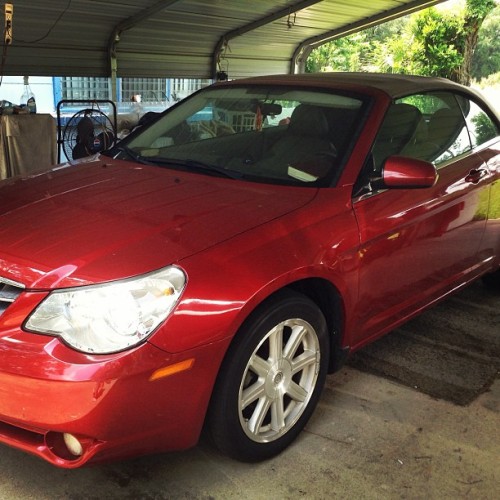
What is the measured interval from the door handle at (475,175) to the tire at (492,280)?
3.71 feet

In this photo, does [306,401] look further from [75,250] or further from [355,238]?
[75,250]

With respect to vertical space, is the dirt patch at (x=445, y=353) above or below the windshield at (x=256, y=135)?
below

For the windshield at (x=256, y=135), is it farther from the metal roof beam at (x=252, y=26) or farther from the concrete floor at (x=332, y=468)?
the metal roof beam at (x=252, y=26)

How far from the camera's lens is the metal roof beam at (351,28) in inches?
489

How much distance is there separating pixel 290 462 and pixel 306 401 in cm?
26

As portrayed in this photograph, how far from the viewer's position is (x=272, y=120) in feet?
10.7

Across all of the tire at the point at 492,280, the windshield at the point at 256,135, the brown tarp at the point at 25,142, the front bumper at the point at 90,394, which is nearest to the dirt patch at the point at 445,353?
the tire at the point at 492,280

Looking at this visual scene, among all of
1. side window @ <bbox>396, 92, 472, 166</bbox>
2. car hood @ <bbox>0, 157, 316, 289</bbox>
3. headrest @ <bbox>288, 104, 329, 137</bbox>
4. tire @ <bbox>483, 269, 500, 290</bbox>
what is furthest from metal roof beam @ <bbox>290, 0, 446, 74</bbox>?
car hood @ <bbox>0, 157, 316, 289</bbox>

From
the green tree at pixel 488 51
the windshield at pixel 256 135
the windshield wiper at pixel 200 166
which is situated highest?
the green tree at pixel 488 51

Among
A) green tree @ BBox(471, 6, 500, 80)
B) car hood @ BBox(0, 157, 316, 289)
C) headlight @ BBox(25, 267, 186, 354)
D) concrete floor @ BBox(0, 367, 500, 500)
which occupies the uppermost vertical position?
green tree @ BBox(471, 6, 500, 80)

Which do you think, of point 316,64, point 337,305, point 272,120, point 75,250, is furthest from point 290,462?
point 316,64

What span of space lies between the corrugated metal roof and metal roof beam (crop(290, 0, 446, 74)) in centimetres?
2

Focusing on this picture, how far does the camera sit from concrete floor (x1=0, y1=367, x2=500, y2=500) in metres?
2.28

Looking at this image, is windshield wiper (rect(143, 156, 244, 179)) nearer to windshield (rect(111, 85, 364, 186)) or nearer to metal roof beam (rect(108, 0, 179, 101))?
windshield (rect(111, 85, 364, 186))
